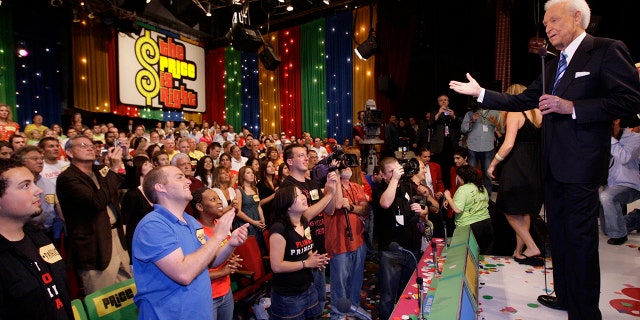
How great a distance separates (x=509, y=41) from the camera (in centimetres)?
952

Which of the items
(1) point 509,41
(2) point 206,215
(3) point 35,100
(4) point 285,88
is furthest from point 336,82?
(2) point 206,215

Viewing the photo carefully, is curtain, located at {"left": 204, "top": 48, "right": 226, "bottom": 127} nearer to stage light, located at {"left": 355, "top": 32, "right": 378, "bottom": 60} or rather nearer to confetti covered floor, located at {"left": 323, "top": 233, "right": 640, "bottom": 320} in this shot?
stage light, located at {"left": 355, "top": 32, "right": 378, "bottom": 60}

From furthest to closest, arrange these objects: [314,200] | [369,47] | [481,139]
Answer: [369,47] → [481,139] → [314,200]

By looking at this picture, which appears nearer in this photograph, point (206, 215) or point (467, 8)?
point (206, 215)

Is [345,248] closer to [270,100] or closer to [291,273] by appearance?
[291,273]

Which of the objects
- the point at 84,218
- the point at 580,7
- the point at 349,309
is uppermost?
the point at 580,7

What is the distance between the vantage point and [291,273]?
2604 mm

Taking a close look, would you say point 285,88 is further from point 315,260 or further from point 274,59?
point 315,260

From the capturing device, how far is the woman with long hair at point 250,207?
14.7 feet

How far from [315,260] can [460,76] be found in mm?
8883

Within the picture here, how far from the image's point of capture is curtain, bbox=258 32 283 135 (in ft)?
48.0

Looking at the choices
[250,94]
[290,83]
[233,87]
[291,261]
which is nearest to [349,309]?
[291,261]

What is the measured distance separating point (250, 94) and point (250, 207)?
1118 cm

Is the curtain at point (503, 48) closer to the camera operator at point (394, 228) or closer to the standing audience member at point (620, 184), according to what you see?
the standing audience member at point (620, 184)
